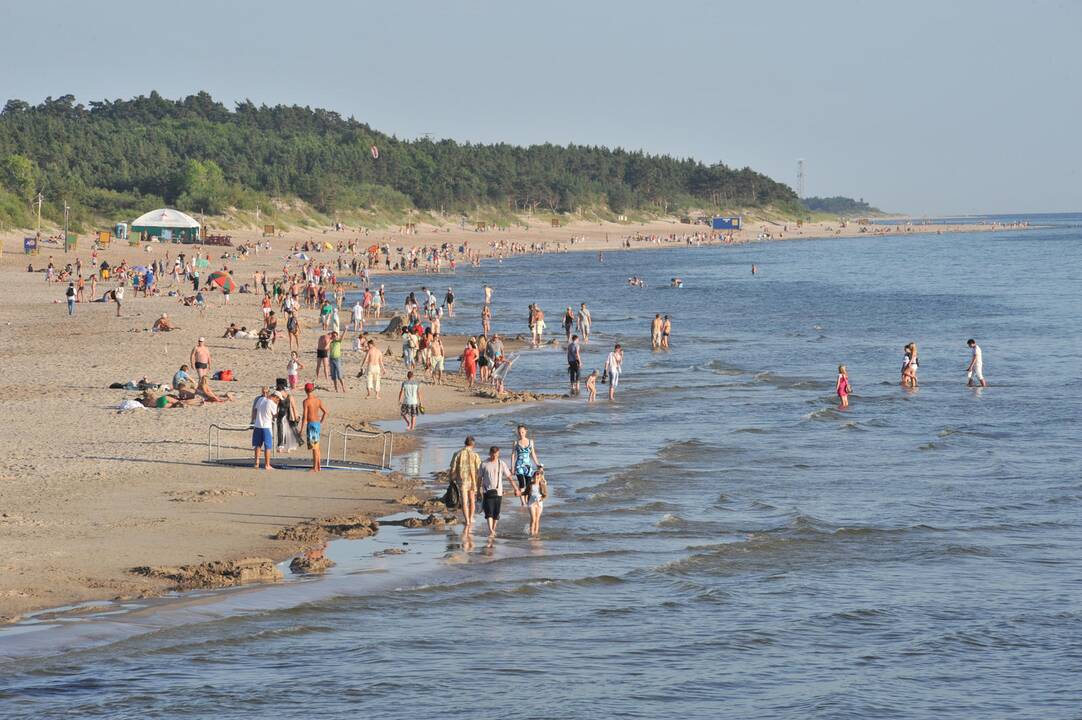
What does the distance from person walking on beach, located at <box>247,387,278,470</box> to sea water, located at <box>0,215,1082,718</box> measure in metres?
2.53

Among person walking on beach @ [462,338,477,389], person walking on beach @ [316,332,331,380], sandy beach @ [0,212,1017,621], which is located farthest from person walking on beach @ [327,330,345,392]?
person walking on beach @ [462,338,477,389]

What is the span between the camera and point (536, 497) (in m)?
16.4

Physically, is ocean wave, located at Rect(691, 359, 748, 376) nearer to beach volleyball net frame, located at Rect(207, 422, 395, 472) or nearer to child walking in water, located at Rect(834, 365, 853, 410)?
child walking in water, located at Rect(834, 365, 853, 410)

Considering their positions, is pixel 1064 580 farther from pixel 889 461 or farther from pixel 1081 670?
pixel 889 461

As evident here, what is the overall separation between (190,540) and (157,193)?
91.9 meters

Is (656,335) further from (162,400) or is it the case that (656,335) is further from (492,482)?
(492,482)

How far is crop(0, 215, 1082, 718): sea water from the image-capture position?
11.3m

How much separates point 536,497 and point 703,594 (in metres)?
2.83

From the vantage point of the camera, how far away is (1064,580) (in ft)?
49.4

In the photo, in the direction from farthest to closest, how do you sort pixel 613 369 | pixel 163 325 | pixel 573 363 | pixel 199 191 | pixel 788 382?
pixel 199 191 → pixel 163 325 → pixel 788 382 → pixel 573 363 → pixel 613 369

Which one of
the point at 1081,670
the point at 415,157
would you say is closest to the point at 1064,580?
the point at 1081,670

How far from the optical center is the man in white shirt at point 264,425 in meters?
19.1

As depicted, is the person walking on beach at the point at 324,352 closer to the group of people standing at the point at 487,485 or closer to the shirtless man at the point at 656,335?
the group of people standing at the point at 487,485

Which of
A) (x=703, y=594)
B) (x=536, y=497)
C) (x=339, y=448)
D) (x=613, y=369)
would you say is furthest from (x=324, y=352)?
(x=703, y=594)
